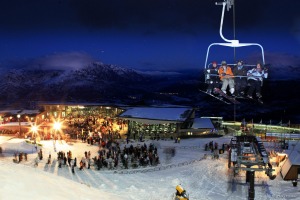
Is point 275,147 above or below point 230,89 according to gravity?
below

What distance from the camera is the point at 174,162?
20.2 metres

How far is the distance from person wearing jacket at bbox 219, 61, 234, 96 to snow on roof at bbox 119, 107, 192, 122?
17.9m

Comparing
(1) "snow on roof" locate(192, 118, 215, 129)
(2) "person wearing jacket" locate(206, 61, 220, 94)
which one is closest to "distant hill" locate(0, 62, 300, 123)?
(1) "snow on roof" locate(192, 118, 215, 129)

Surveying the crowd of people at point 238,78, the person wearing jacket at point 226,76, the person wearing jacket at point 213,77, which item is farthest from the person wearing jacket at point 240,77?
the person wearing jacket at point 213,77

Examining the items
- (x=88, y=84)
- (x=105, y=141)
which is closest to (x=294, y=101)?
(x=105, y=141)

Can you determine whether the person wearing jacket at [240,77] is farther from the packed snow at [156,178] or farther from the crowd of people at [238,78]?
the packed snow at [156,178]

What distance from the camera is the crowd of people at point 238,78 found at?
40.9ft

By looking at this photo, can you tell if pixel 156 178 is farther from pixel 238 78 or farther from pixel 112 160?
pixel 238 78

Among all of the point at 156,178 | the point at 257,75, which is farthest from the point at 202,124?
the point at 257,75

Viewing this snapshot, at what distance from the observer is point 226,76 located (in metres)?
12.7

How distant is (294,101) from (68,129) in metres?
85.7

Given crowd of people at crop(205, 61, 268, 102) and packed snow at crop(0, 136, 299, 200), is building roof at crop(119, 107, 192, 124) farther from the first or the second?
crowd of people at crop(205, 61, 268, 102)

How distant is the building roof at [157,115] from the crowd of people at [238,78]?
17.7 m

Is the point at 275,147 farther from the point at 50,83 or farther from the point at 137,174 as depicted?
the point at 50,83
